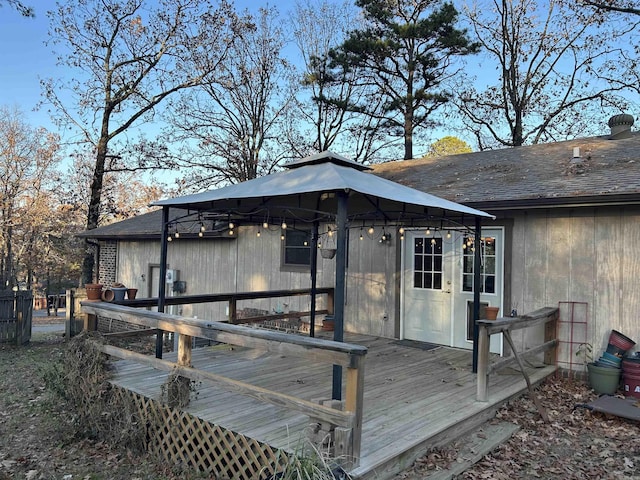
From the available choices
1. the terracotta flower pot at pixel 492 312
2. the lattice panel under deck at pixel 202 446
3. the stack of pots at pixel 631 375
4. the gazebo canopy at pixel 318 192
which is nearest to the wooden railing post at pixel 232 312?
the gazebo canopy at pixel 318 192

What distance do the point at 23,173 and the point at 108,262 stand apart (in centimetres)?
1181

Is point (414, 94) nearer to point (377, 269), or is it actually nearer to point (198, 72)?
point (198, 72)

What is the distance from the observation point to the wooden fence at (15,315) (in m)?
9.41

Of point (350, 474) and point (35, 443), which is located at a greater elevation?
point (350, 474)

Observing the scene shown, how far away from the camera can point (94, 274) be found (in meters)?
15.4

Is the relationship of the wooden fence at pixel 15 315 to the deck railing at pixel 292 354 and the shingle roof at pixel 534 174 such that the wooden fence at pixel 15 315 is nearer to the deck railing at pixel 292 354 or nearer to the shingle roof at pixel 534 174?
the deck railing at pixel 292 354

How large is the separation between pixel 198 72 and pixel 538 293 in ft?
49.4

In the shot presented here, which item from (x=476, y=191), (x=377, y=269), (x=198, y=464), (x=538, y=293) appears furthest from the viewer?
(x=377, y=269)

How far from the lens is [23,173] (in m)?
22.2

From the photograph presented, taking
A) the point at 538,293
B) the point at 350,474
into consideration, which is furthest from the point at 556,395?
the point at 350,474

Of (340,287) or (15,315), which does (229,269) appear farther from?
(340,287)

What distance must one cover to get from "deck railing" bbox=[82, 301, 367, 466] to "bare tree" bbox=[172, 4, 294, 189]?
1580 cm

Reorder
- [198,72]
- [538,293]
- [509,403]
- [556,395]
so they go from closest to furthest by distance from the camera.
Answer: [509,403], [556,395], [538,293], [198,72]

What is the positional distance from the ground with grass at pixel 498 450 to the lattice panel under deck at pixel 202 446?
0.47 feet
